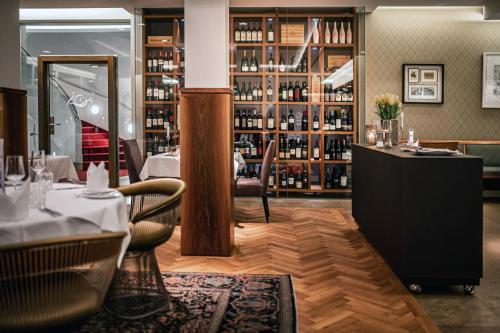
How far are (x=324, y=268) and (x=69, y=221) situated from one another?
256cm

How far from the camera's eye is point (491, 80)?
325 inches

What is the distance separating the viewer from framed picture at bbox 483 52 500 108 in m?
8.23

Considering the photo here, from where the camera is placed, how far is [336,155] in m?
8.23

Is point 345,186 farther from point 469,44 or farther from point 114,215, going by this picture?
point 114,215

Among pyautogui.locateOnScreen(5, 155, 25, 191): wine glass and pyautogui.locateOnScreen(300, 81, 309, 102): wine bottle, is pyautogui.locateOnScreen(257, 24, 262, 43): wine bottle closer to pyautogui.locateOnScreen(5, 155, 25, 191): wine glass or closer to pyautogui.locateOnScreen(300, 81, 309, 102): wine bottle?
pyautogui.locateOnScreen(300, 81, 309, 102): wine bottle

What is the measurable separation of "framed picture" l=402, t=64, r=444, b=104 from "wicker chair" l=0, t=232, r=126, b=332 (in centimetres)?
720

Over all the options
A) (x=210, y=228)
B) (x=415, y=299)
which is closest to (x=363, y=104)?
(x=210, y=228)

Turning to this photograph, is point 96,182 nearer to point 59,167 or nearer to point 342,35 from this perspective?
point 59,167

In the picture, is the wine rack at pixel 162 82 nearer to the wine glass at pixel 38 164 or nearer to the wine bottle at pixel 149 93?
the wine bottle at pixel 149 93

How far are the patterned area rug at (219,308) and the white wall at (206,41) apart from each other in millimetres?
2591

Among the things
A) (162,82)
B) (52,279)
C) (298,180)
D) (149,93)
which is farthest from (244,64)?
(52,279)

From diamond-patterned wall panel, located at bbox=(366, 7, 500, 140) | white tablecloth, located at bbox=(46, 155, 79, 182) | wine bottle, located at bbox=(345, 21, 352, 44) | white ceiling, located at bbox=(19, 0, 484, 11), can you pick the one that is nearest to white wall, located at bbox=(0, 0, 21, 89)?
white tablecloth, located at bbox=(46, 155, 79, 182)

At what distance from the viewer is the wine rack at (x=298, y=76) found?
8070mm

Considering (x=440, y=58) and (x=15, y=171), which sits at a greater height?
(x=440, y=58)
